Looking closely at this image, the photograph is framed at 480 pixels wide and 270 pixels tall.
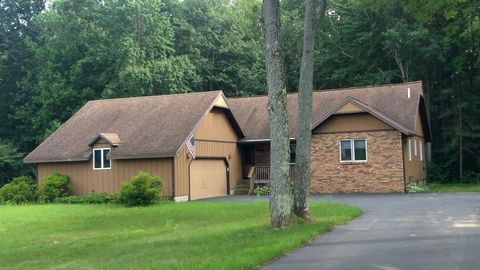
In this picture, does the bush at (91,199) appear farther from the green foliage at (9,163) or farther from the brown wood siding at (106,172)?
the green foliage at (9,163)

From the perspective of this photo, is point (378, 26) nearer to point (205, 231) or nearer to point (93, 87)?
point (93, 87)

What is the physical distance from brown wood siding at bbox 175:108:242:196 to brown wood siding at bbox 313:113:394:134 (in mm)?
5071

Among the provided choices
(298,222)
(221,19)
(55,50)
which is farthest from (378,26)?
(298,222)

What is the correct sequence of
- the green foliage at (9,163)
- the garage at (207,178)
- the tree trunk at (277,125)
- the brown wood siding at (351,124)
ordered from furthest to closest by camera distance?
the green foliage at (9,163)
the brown wood siding at (351,124)
the garage at (207,178)
the tree trunk at (277,125)

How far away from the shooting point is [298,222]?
49.9 feet

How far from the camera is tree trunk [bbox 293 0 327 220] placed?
16.1 m

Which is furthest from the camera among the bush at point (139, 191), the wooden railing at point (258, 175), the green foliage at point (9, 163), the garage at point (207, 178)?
the green foliage at point (9, 163)

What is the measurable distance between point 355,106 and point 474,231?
1752 centimetres

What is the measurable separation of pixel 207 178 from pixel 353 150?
7.91 meters

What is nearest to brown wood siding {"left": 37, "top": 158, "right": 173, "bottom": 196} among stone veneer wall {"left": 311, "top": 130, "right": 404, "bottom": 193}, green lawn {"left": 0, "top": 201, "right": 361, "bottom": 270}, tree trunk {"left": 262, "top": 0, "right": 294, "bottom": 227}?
green lawn {"left": 0, "top": 201, "right": 361, "bottom": 270}

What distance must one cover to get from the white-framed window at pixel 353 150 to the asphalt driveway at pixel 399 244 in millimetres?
12153

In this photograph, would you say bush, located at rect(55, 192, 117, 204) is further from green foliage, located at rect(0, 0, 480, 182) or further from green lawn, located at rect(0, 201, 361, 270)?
green foliage, located at rect(0, 0, 480, 182)

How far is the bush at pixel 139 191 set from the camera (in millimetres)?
25078

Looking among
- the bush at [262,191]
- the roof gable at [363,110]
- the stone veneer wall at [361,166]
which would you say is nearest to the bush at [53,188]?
the bush at [262,191]
